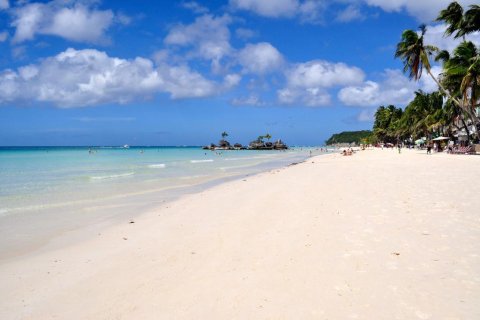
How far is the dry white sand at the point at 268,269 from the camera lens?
147 inches

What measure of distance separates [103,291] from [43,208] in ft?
25.4

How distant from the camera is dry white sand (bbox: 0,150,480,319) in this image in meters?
3.74

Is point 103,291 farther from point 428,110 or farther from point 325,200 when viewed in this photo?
point 428,110

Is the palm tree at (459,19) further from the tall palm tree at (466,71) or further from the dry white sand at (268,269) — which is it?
the dry white sand at (268,269)

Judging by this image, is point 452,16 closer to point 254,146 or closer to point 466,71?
point 466,71

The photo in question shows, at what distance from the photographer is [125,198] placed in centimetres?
1277

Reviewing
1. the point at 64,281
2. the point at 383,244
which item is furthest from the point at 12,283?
the point at 383,244

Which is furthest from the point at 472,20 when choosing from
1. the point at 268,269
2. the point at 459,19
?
the point at 268,269

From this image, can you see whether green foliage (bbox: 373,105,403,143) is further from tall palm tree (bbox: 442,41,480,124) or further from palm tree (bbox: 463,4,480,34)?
palm tree (bbox: 463,4,480,34)

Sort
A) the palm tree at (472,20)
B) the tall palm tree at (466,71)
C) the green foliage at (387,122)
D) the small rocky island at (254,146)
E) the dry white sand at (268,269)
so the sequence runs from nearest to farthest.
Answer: the dry white sand at (268,269), the palm tree at (472,20), the tall palm tree at (466,71), the green foliage at (387,122), the small rocky island at (254,146)

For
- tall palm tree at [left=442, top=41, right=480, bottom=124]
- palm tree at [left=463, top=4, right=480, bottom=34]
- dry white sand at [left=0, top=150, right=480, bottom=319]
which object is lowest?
dry white sand at [left=0, top=150, right=480, bottom=319]

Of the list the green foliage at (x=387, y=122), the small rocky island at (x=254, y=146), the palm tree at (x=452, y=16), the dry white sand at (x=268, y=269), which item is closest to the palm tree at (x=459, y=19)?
the palm tree at (x=452, y=16)

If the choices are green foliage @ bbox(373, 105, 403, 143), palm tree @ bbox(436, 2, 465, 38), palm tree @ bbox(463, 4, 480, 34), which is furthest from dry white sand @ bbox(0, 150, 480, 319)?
green foliage @ bbox(373, 105, 403, 143)

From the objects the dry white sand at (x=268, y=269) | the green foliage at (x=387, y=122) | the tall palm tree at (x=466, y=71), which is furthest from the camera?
the green foliage at (x=387, y=122)
